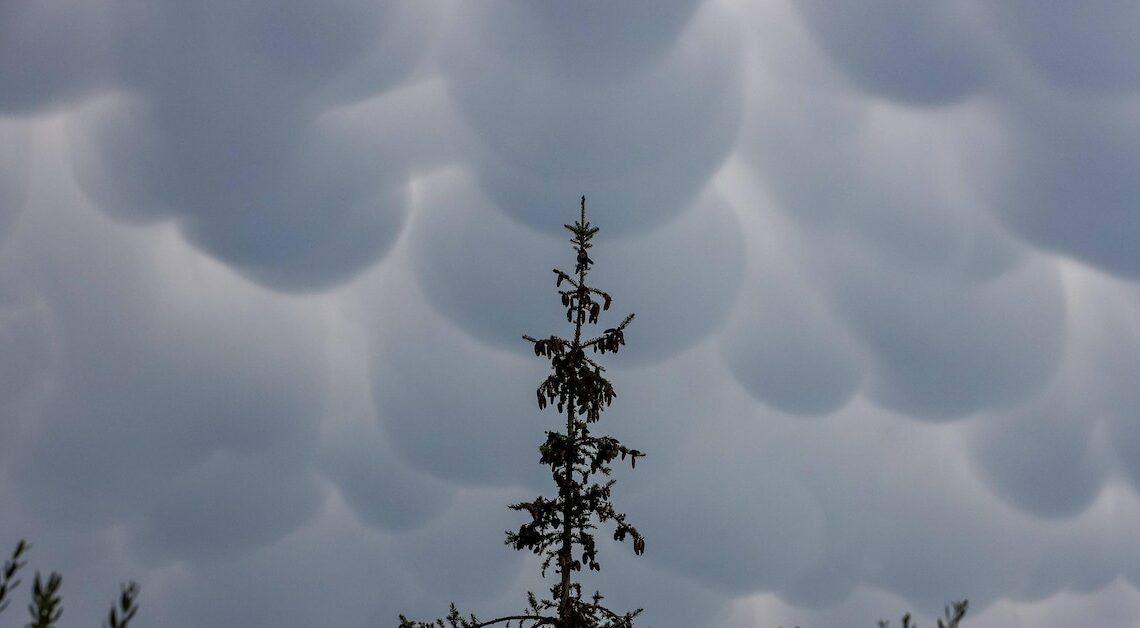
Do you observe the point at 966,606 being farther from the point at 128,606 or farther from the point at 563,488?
the point at 563,488

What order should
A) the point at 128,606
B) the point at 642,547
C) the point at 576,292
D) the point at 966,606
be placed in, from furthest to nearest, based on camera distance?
the point at 576,292 → the point at 642,547 → the point at 966,606 → the point at 128,606

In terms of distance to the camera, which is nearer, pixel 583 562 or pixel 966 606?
pixel 966 606

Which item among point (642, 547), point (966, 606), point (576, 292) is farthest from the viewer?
point (576, 292)

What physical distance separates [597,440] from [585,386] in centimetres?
122

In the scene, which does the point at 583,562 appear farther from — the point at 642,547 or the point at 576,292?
the point at 576,292

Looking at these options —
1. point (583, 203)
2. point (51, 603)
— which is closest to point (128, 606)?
point (51, 603)

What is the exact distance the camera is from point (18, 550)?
33.2 feet

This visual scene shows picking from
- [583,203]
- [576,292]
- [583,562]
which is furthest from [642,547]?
[583,203]

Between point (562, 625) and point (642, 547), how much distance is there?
2.30m

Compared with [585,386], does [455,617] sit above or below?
below

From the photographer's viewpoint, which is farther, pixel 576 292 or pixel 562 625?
pixel 576 292

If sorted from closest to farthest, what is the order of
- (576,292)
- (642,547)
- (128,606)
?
(128,606) < (642,547) < (576,292)

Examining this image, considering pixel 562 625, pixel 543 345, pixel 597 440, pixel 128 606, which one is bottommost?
pixel 128 606

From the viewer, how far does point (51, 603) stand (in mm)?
9797
